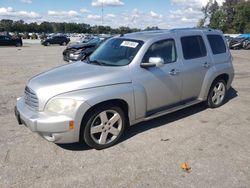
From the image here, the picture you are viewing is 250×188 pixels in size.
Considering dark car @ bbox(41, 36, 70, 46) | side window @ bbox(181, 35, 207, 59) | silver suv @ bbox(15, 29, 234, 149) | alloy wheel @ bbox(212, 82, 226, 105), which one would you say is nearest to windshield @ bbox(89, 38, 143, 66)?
silver suv @ bbox(15, 29, 234, 149)

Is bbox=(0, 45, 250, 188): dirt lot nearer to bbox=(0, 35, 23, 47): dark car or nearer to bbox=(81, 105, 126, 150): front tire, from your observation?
bbox=(81, 105, 126, 150): front tire

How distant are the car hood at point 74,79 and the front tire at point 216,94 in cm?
260

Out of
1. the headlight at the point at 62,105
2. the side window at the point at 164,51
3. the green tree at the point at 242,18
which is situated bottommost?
the headlight at the point at 62,105

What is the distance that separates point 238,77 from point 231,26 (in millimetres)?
88810

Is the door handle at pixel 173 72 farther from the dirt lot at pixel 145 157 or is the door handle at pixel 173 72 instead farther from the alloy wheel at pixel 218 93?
the alloy wheel at pixel 218 93

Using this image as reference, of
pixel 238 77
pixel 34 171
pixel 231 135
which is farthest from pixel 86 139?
pixel 238 77

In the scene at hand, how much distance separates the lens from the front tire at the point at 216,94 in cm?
630

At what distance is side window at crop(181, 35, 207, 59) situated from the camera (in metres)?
5.43

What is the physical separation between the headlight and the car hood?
10cm

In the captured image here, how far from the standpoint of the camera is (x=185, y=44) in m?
5.45

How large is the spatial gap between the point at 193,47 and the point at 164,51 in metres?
0.88

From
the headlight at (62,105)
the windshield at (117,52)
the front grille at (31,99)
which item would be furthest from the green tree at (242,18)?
the headlight at (62,105)

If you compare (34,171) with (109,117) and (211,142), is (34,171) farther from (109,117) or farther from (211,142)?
(211,142)

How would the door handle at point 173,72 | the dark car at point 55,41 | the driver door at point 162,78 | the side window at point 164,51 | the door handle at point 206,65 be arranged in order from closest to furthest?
the driver door at point 162,78, the side window at point 164,51, the door handle at point 173,72, the door handle at point 206,65, the dark car at point 55,41
